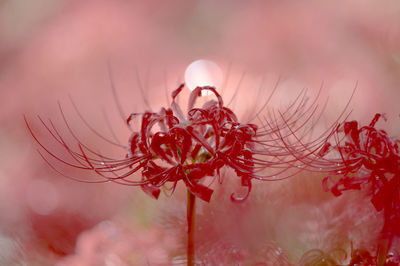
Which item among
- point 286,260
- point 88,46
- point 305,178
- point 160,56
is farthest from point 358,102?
point 88,46

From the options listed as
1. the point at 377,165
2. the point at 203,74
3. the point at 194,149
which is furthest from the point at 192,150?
the point at 203,74

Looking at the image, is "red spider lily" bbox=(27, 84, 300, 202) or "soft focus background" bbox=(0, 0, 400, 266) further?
"soft focus background" bbox=(0, 0, 400, 266)

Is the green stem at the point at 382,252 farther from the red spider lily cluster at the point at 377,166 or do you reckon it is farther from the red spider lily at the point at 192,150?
the red spider lily at the point at 192,150

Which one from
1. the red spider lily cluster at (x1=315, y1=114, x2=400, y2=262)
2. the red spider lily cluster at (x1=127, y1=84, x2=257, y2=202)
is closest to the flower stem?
the red spider lily cluster at (x1=127, y1=84, x2=257, y2=202)

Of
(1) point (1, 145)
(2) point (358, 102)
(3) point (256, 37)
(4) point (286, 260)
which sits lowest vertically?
(4) point (286, 260)

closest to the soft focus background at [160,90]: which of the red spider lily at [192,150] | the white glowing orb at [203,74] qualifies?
the white glowing orb at [203,74]

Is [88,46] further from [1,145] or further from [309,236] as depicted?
[309,236]

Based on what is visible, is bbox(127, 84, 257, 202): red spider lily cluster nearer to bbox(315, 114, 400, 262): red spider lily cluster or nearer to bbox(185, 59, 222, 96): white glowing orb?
bbox(315, 114, 400, 262): red spider lily cluster
